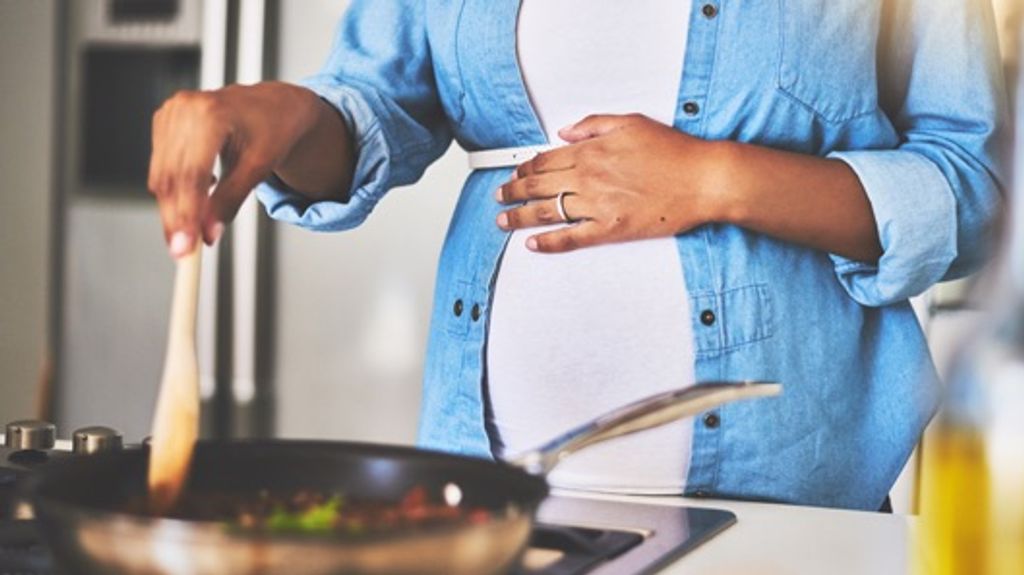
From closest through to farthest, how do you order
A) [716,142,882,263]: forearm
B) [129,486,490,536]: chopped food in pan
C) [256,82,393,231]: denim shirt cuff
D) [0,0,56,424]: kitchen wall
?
[129,486,490,536]: chopped food in pan < [716,142,882,263]: forearm < [256,82,393,231]: denim shirt cuff < [0,0,56,424]: kitchen wall

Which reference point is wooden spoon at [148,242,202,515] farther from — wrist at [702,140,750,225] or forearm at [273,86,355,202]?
wrist at [702,140,750,225]

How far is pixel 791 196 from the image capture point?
124 centimetres

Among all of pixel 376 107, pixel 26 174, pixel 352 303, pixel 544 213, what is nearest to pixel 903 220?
pixel 544 213

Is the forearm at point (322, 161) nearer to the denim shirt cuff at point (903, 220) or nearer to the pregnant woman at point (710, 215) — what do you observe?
the pregnant woman at point (710, 215)

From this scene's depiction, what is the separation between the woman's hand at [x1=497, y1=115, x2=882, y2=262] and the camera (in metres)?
1.24

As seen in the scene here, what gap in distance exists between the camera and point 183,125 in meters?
0.91

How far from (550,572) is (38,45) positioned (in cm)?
263

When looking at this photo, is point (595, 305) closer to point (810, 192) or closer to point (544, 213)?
point (544, 213)

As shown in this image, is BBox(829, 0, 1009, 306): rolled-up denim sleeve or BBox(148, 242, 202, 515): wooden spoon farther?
BBox(829, 0, 1009, 306): rolled-up denim sleeve

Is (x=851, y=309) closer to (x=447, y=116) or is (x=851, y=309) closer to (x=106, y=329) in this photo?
(x=447, y=116)

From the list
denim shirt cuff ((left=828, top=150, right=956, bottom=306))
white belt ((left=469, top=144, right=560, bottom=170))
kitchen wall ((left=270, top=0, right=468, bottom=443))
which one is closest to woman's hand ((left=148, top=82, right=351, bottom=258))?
white belt ((left=469, top=144, right=560, bottom=170))

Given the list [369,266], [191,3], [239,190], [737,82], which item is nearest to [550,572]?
[239,190]

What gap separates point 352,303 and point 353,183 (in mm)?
1616

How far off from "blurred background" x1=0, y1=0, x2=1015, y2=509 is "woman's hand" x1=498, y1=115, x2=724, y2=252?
154cm
